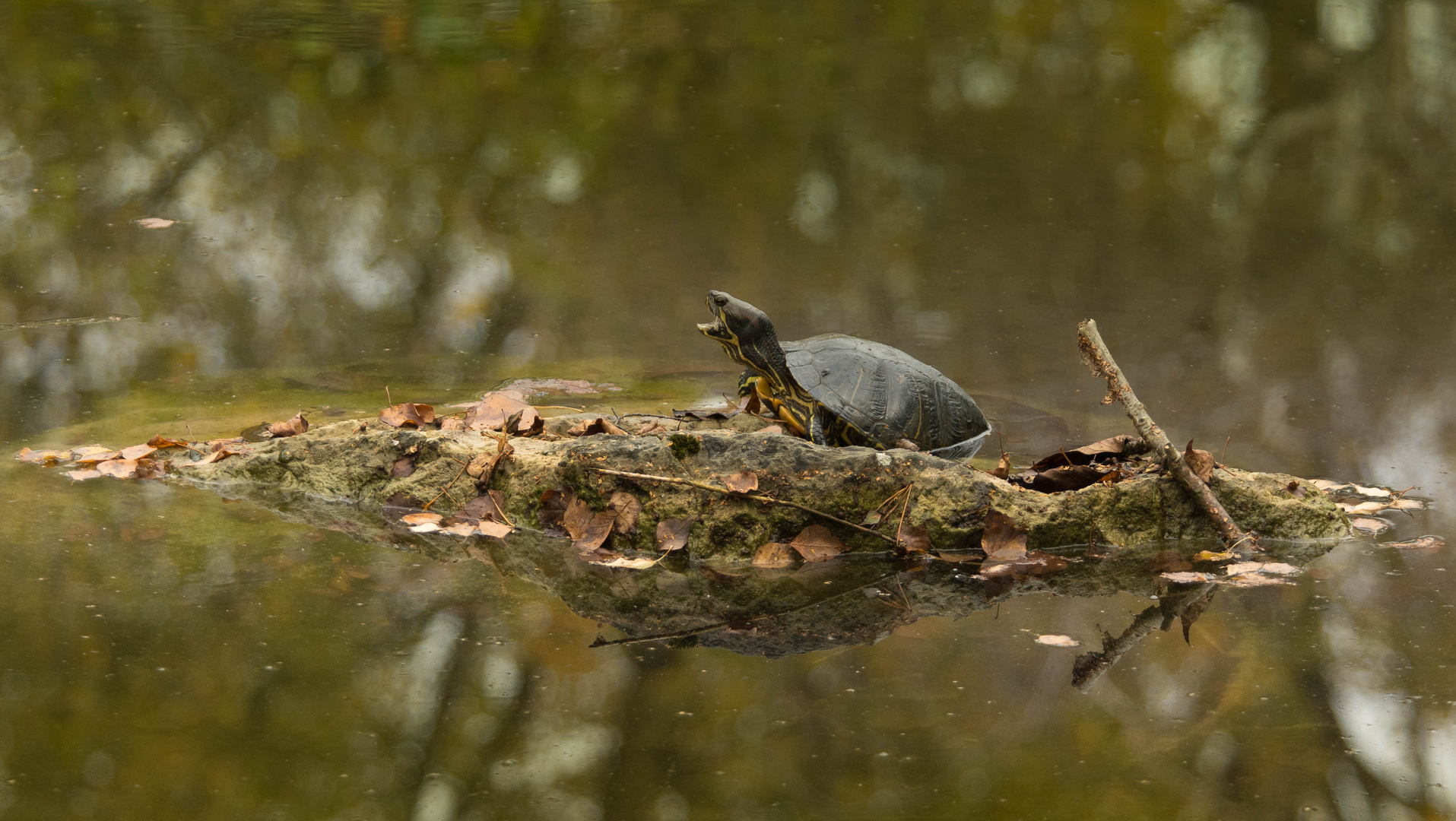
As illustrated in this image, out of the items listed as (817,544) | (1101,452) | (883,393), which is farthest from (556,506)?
(1101,452)

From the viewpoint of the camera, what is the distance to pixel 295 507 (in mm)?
4160

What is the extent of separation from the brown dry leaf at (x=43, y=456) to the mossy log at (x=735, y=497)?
71cm

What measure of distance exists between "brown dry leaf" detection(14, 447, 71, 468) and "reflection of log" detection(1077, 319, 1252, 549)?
385 centimetres

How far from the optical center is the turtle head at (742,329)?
4.57 meters

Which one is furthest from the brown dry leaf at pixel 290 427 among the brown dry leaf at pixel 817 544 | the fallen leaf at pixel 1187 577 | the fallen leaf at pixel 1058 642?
the fallen leaf at pixel 1187 577

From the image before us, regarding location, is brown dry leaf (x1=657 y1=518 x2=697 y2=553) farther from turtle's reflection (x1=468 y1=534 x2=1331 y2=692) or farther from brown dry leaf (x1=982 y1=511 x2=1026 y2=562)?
brown dry leaf (x1=982 y1=511 x2=1026 y2=562)

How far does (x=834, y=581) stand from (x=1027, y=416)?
2.38m

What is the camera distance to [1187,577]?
378cm

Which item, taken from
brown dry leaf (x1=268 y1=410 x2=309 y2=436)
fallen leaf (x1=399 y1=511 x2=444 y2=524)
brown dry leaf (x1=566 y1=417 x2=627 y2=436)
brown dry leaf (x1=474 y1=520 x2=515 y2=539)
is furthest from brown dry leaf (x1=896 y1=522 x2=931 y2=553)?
brown dry leaf (x1=268 y1=410 x2=309 y2=436)

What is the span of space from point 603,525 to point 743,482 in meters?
0.49

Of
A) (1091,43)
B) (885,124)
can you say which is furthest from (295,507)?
(1091,43)

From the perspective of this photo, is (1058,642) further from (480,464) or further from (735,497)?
(480,464)

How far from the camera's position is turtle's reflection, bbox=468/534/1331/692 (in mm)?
3311

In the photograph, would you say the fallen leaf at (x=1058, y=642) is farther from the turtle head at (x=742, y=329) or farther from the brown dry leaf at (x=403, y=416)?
the brown dry leaf at (x=403, y=416)
